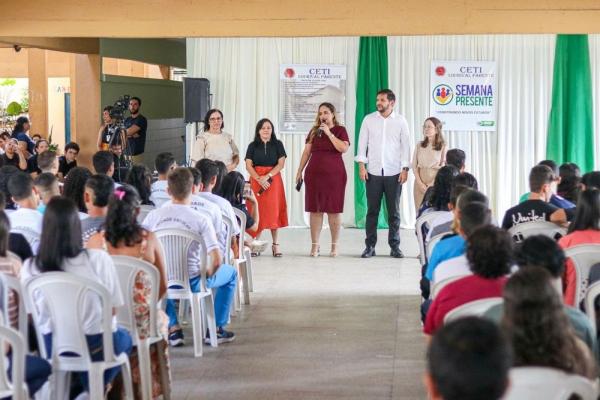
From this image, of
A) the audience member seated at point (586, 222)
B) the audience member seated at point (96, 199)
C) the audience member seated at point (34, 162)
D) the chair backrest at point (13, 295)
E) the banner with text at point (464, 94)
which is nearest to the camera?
the chair backrest at point (13, 295)

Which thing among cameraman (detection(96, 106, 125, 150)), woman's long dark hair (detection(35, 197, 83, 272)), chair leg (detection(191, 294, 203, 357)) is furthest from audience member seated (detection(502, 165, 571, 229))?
cameraman (detection(96, 106, 125, 150))

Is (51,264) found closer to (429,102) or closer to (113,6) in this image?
(113,6)

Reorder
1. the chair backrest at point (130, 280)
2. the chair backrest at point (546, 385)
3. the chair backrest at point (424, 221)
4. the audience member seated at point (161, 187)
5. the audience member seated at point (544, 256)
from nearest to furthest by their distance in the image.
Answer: the chair backrest at point (546, 385) → the audience member seated at point (544, 256) → the chair backrest at point (130, 280) → the chair backrest at point (424, 221) → the audience member seated at point (161, 187)

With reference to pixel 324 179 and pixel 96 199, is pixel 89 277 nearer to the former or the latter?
pixel 96 199

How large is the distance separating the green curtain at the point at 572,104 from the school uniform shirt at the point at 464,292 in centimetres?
814

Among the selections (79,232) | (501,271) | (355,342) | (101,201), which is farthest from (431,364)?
(355,342)

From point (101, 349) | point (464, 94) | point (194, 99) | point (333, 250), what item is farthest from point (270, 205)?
point (101, 349)

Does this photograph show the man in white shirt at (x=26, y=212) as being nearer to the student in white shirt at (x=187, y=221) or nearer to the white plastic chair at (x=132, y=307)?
the student in white shirt at (x=187, y=221)

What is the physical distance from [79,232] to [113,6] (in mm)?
6848

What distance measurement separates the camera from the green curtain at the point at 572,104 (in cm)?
1174

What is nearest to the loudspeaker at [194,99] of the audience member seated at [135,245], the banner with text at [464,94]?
the banner with text at [464,94]

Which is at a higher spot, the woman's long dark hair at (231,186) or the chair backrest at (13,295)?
the woman's long dark hair at (231,186)

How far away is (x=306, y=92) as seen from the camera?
12.3 metres

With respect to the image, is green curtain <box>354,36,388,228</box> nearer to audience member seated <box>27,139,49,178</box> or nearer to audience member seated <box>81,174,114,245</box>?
audience member seated <box>27,139,49,178</box>
